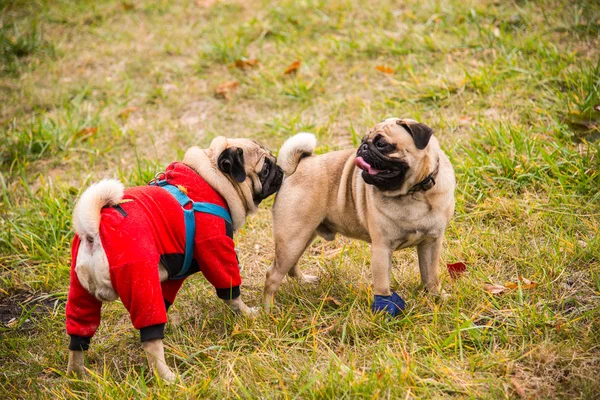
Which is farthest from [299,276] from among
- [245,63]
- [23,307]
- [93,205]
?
[245,63]

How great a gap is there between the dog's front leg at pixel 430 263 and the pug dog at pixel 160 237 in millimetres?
1165

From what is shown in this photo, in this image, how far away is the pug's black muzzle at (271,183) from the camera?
4.30 meters

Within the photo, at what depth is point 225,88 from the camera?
7.36 m

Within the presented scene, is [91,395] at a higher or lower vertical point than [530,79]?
lower

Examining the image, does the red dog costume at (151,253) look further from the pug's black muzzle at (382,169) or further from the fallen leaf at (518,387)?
the fallen leaf at (518,387)

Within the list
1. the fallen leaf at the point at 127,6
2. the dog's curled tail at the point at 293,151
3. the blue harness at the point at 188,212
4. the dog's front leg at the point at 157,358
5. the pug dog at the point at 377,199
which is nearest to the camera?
the dog's front leg at the point at 157,358

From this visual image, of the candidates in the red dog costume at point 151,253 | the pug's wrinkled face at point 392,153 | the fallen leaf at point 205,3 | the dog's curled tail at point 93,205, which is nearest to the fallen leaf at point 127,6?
the fallen leaf at point 205,3

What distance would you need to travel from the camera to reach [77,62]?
8.52m

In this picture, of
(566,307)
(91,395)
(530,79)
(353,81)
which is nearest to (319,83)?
Answer: (353,81)

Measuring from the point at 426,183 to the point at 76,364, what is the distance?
2.52 m

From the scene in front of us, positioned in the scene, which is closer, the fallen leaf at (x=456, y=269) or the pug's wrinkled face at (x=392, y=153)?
the pug's wrinkled face at (x=392, y=153)

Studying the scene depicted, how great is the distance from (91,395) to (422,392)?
78.0 inches

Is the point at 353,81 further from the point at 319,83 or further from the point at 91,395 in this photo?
the point at 91,395

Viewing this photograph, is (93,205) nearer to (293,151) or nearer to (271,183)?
(271,183)
